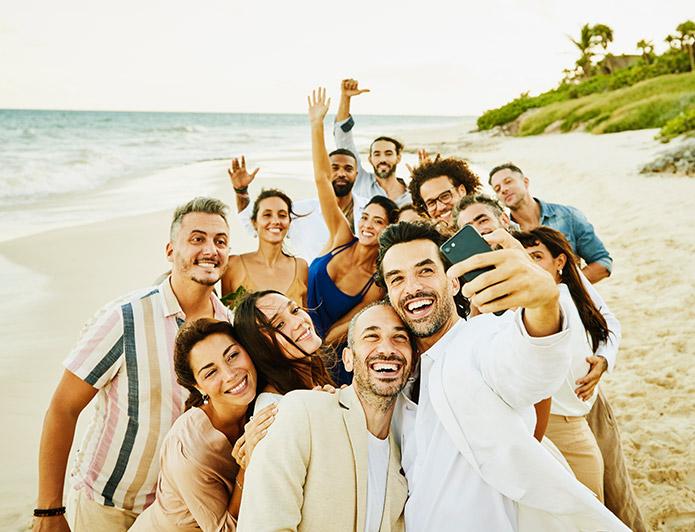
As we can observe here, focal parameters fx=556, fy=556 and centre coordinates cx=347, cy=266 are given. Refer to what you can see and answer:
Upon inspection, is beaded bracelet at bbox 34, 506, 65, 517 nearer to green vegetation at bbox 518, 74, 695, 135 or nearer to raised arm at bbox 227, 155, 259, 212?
raised arm at bbox 227, 155, 259, 212

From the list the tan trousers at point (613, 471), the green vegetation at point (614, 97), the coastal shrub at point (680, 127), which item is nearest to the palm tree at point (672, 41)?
the green vegetation at point (614, 97)

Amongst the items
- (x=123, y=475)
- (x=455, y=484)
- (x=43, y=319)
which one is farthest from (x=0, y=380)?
(x=455, y=484)

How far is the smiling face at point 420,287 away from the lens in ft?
8.23

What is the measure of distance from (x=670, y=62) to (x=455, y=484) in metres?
39.1

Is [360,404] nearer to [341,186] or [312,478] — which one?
[312,478]

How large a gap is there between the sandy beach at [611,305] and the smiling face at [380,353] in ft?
7.96

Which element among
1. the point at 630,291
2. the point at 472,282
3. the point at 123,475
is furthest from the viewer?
the point at 630,291

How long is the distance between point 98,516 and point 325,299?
7.04ft

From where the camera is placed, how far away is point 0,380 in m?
5.55

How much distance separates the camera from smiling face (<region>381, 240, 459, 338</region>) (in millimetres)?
2508

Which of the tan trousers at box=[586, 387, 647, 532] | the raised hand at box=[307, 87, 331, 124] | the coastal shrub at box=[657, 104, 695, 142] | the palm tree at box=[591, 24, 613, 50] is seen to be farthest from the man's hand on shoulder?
the palm tree at box=[591, 24, 613, 50]

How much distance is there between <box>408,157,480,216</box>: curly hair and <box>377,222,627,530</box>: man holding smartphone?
235cm

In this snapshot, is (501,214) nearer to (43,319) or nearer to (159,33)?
(43,319)

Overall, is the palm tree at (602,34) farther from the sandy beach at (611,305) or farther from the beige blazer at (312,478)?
the beige blazer at (312,478)
